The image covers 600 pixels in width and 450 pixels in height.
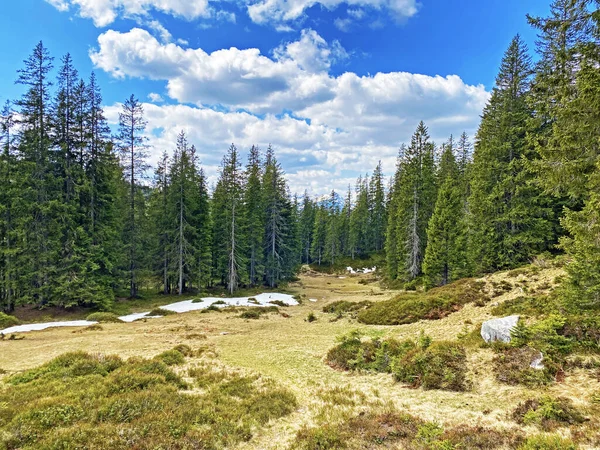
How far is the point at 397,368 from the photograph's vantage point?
9828 mm

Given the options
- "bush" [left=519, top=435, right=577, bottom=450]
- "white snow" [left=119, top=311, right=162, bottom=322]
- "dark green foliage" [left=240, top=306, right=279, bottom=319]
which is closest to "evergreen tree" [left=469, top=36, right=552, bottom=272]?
"dark green foliage" [left=240, top=306, right=279, bottom=319]

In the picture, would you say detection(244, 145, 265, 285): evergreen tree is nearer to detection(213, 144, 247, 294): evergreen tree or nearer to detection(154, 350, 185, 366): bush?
detection(213, 144, 247, 294): evergreen tree

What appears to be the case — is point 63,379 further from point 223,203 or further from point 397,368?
point 223,203

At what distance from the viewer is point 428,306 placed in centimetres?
1745

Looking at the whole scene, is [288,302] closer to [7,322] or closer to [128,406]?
[7,322]

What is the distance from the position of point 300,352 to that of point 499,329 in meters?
7.55

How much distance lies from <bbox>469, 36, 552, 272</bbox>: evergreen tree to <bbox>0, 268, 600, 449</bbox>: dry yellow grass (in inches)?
174

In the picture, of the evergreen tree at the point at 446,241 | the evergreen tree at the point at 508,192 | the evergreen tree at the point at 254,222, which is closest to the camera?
the evergreen tree at the point at 508,192

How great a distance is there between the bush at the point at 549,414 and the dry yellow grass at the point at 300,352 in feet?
0.87

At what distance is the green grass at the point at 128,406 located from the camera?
609cm

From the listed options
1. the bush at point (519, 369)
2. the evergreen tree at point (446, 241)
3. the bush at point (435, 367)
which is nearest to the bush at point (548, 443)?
the bush at point (519, 369)

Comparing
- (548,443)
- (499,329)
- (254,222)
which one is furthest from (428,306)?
(254,222)

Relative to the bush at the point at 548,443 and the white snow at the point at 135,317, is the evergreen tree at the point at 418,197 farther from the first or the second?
the bush at the point at 548,443

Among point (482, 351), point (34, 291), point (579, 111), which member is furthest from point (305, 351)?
point (34, 291)
